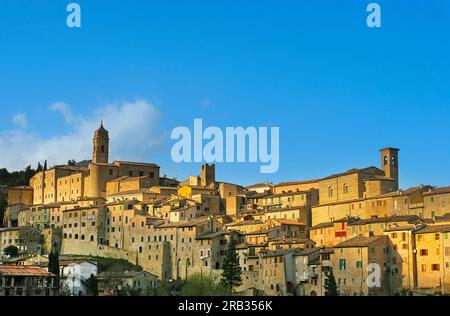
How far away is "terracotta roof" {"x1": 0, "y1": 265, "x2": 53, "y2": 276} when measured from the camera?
52950 millimetres

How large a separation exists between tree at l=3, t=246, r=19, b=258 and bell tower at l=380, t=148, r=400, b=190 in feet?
91.8

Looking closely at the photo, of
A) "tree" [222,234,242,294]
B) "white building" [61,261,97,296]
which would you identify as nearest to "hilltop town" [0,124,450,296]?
"tree" [222,234,242,294]

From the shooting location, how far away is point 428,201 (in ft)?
178

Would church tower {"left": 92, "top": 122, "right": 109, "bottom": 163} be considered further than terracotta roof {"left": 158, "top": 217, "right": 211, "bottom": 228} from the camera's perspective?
Yes

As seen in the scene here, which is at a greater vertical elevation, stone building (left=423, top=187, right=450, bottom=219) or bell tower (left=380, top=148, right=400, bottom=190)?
bell tower (left=380, top=148, right=400, bottom=190)

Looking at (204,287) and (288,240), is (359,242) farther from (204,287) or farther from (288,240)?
(204,287)

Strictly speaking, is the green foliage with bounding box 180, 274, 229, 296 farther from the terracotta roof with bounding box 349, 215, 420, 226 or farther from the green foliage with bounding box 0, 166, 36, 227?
the green foliage with bounding box 0, 166, 36, 227

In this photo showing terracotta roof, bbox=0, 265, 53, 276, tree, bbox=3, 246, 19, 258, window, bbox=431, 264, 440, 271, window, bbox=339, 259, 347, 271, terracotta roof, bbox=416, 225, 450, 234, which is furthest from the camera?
tree, bbox=3, 246, 19, 258

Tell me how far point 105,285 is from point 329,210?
1583 cm

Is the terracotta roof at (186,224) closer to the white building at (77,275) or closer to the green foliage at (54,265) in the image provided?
the white building at (77,275)

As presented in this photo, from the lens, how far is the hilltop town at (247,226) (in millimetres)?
48719
